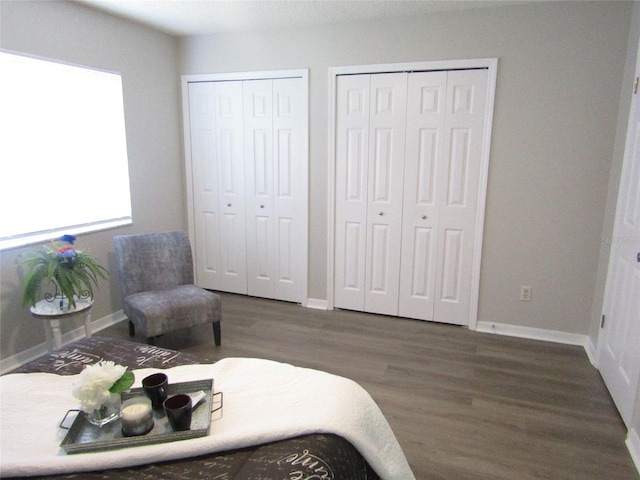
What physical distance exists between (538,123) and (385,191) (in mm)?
1237

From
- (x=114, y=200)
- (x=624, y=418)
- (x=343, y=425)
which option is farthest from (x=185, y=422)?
(x=114, y=200)

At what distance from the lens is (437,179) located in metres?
3.41

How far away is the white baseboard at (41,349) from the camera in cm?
277

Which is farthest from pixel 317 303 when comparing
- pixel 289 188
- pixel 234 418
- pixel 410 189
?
pixel 234 418

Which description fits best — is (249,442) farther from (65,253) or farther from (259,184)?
(259,184)

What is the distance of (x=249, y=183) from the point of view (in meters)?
4.04

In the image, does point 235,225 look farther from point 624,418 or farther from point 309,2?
point 624,418

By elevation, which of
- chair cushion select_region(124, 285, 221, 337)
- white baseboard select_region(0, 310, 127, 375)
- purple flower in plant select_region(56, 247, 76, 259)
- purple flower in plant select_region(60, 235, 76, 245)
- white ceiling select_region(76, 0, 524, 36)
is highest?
white ceiling select_region(76, 0, 524, 36)

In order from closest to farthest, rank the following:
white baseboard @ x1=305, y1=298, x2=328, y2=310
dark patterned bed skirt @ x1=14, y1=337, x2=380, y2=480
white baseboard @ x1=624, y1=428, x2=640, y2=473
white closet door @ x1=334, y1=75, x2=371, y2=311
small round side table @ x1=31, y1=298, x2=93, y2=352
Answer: dark patterned bed skirt @ x1=14, y1=337, x2=380, y2=480 < white baseboard @ x1=624, y1=428, x2=640, y2=473 < small round side table @ x1=31, y1=298, x2=93, y2=352 < white closet door @ x1=334, y1=75, x2=371, y2=311 < white baseboard @ x1=305, y1=298, x2=328, y2=310

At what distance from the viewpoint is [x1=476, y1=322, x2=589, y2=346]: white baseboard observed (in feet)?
10.6

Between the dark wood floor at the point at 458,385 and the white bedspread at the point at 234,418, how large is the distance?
70cm

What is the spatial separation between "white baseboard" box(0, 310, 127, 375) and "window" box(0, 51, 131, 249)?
2.45 ft

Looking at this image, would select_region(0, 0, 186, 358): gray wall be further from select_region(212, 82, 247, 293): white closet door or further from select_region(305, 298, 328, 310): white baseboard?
select_region(305, 298, 328, 310): white baseboard

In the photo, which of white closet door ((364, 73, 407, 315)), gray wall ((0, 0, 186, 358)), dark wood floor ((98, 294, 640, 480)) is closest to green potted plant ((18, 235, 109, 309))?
gray wall ((0, 0, 186, 358))
